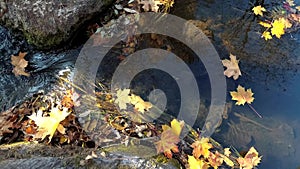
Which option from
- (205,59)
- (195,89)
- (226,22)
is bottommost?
(195,89)

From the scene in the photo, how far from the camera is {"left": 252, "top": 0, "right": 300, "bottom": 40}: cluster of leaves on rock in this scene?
429 centimetres

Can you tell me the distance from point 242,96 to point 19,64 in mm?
2582

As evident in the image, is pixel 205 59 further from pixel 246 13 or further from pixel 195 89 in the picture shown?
pixel 246 13

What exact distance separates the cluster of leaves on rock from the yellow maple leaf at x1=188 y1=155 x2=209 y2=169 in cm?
205

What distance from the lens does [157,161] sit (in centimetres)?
282

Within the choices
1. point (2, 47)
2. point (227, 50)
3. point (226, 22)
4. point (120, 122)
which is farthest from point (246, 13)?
point (2, 47)

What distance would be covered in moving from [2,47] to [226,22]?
9.41 feet

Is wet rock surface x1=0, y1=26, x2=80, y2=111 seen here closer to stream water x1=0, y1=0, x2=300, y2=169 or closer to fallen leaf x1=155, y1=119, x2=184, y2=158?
stream water x1=0, y1=0, x2=300, y2=169

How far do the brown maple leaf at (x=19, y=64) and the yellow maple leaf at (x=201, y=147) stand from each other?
200 cm

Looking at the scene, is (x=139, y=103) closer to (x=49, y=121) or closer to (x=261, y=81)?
(x=49, y=121)

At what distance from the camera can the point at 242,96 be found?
12.1ft

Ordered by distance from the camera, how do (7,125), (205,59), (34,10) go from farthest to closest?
(205,59)
(34,10)
(7,125)

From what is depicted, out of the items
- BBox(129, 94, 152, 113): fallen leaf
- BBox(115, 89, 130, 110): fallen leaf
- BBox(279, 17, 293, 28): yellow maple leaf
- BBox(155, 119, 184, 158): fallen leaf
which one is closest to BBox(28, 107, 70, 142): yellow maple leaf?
BBox(115, 89, 130, 110): fallen leaf

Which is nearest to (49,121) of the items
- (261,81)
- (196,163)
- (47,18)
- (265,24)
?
(47,18)
